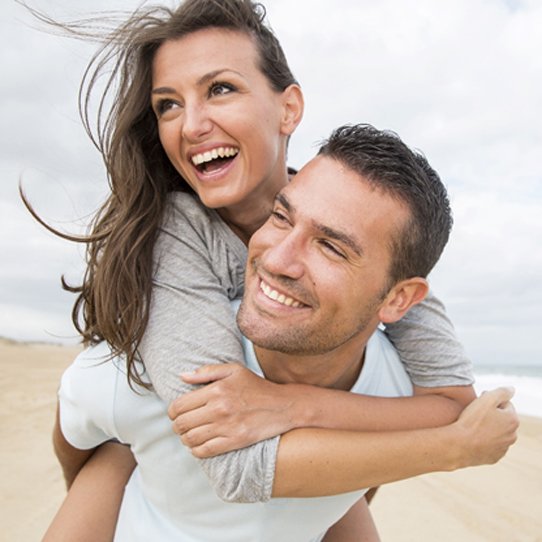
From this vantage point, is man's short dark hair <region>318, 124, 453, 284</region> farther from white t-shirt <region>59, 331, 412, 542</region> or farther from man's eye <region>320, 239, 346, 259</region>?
white t-shirt <region>59, 331, 412, 542</region>

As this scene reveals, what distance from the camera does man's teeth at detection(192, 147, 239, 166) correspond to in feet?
8.04

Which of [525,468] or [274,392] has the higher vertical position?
[274,392]

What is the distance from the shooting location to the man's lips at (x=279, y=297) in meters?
2.18

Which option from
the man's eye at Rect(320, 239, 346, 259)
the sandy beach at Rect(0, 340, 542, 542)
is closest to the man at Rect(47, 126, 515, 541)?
the man's eye at Rect(320, 239, 346, 259)

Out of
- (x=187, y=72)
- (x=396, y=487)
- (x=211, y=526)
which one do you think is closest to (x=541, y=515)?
(x=396, y=487)

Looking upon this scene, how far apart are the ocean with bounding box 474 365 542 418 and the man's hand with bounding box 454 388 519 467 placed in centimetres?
926

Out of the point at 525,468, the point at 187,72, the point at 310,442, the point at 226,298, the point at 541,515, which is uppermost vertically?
the point at 187,72

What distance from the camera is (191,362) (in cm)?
205

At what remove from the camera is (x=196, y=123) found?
2389 millimetres

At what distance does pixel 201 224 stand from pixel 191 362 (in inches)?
25.3

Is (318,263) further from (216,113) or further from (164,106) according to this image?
(164,106)

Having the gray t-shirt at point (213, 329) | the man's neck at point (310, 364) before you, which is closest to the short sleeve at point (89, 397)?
the gray t-shirt at point (213, 329)

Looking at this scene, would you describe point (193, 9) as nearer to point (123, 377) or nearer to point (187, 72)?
point (187, 72)

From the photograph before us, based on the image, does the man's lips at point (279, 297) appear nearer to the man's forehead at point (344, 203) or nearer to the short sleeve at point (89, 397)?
the man's forehead at point (344, 203)
